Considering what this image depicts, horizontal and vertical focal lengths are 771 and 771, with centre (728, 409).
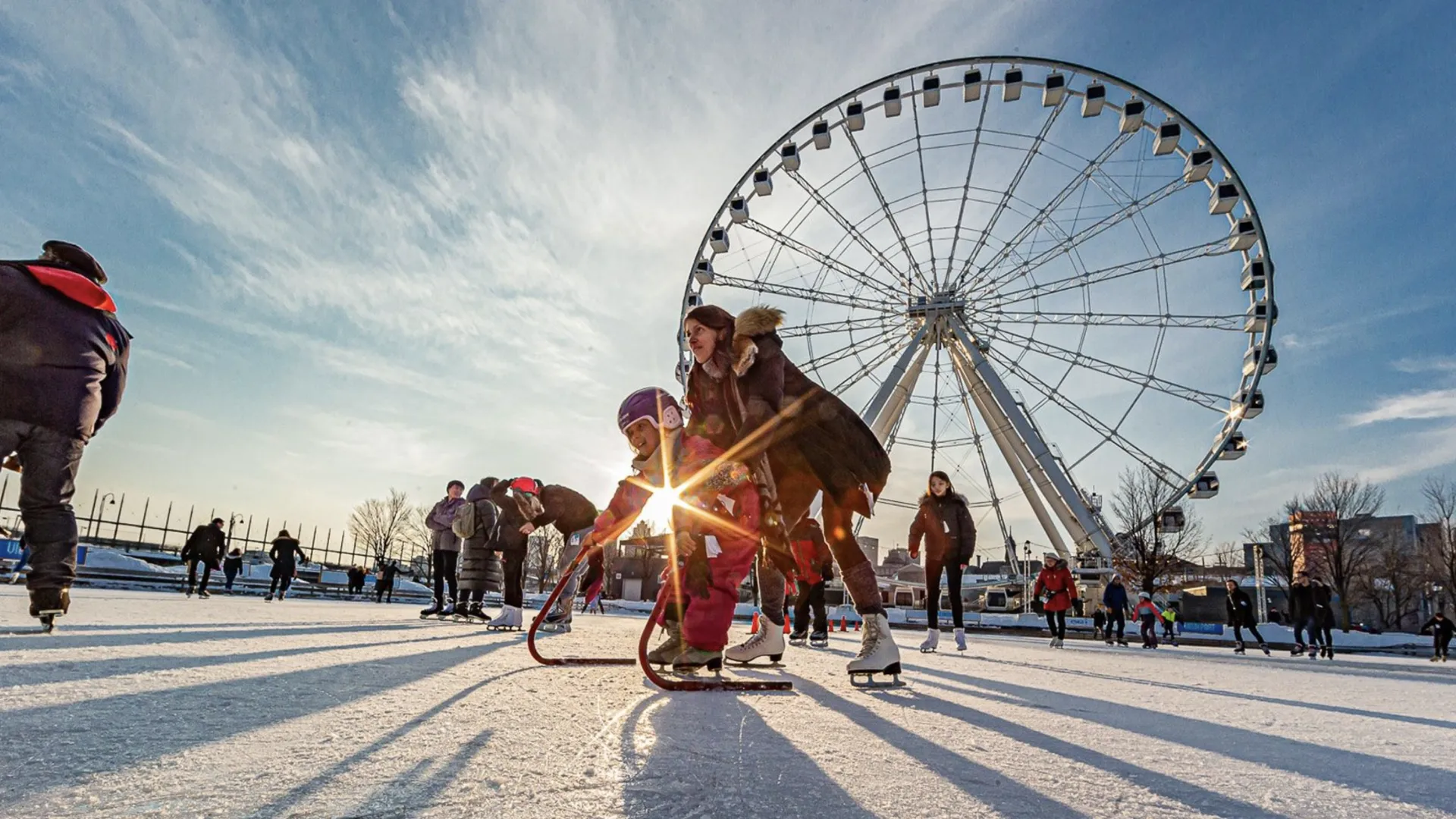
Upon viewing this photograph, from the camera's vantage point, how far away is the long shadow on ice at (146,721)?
1.19m

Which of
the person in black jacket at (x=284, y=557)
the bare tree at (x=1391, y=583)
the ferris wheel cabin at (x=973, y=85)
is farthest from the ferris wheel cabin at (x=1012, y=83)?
the bare tree at (x=1391, y=583)

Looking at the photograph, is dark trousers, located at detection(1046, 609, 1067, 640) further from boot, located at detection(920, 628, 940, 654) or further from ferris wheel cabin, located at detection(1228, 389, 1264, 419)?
ferris wheel cabin, located at detection(1228, 389, 1264, 419)

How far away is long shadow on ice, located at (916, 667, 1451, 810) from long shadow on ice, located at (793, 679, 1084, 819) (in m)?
0.69

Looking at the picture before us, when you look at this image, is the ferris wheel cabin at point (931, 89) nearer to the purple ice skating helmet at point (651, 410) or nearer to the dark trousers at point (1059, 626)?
the dark trousers at point (1059, 626)

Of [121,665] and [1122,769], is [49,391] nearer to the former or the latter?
[121,665]

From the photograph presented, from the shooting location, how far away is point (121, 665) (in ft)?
8.20

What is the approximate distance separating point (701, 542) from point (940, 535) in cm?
510

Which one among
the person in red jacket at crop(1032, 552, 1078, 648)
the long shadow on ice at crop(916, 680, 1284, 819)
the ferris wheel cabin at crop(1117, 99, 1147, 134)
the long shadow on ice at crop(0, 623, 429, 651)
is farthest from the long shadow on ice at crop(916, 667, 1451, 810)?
the ferris wheel cabin at crop(1117, 99, 1147, 134)

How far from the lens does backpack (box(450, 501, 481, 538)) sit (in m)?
8.22

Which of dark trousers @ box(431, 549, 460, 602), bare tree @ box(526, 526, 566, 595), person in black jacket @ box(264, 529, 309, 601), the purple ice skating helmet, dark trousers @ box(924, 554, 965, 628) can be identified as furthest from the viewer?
bare tree @ box(526, 526, 566, 595)

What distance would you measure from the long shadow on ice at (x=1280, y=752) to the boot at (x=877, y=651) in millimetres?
461

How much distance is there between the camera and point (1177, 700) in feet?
10.6

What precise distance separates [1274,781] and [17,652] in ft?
12.4

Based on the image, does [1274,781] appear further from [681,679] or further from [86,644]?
[86,644]
